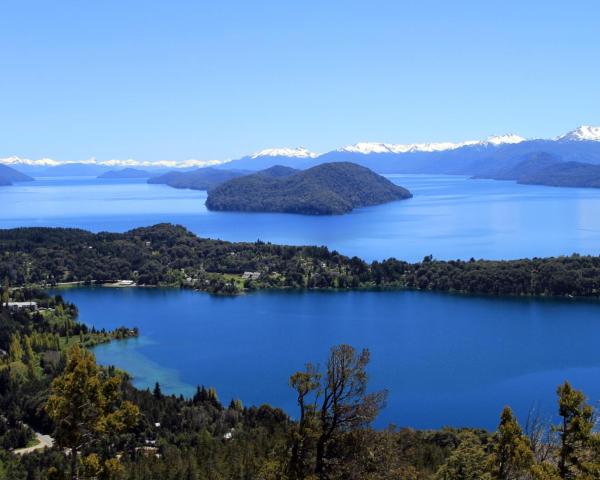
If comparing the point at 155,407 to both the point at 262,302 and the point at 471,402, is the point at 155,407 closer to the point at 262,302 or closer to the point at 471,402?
the point at 471,402

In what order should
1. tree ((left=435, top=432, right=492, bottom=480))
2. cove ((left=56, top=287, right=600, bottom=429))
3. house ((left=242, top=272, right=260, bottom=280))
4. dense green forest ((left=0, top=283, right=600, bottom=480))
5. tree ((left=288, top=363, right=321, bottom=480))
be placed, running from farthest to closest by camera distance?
house ((left=242, top=272, right=260, bottom=280)), cove ((left=56, top=287, right=600, bottom=429)), tree ((left=435, top=432, right=492, bottom=480)), tree ((left=288, top=363, right=321, bottom=480)), dense green forest ((left=0, top=283, right=600, bottom=480))

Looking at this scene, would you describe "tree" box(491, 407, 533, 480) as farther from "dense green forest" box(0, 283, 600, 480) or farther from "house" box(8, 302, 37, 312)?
"house" box(8, 302, 37, 312)

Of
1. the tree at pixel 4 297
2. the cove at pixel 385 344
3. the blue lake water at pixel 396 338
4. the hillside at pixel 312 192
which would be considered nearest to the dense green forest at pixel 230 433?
the cove at pixel 385 344

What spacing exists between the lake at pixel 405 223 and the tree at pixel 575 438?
6666 centimetres

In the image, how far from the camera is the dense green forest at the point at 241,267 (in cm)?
6094

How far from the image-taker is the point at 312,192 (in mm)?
151500

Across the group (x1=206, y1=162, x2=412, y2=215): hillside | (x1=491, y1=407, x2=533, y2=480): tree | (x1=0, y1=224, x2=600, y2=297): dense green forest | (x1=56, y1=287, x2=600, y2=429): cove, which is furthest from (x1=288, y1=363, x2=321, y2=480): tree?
(x1=206, y1=162, x2=412, y2=215): hillside

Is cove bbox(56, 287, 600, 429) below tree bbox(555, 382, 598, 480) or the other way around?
below

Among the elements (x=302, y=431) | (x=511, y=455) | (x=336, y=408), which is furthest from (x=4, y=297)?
(x=511, y=455)

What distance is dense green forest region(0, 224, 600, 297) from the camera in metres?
60.9

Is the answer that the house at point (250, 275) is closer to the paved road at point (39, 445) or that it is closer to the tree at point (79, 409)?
the paved road at point (39, 445)

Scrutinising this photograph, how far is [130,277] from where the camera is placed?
2808 inches

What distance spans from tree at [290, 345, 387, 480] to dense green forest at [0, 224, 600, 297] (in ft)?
178

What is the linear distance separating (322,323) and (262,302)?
10.7 metres
